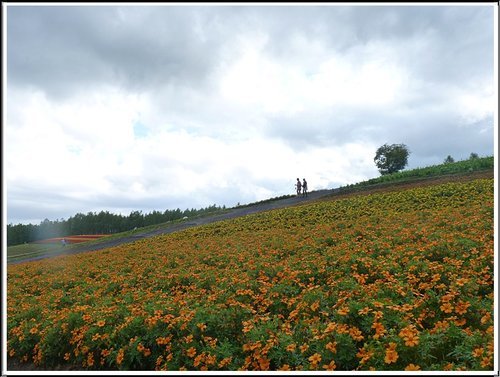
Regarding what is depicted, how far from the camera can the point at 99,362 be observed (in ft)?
15.0

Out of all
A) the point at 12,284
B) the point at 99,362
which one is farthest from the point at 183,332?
the point at 12,284

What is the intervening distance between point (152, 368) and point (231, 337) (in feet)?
3.16

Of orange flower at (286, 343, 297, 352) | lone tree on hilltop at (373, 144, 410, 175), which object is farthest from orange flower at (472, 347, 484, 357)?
lone tree on hilltop at (373, 144, 410, 175)

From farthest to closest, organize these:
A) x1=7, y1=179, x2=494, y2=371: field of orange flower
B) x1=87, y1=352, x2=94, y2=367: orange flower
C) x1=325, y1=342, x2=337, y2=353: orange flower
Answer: x1=87, y1=352, x2=94, y2=367: orange flower
x1=7, y1=179, x2=494, y2=371: field of orange flower
x1=325, y1=342, x2=337, y2=353: orange flower

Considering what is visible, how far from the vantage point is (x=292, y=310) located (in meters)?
4.99

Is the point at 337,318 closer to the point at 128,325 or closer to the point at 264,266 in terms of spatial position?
the point at 128,325

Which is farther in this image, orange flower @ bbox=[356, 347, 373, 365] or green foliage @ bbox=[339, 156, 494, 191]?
green foliage @ bbox=[339, 156, 494, 191]

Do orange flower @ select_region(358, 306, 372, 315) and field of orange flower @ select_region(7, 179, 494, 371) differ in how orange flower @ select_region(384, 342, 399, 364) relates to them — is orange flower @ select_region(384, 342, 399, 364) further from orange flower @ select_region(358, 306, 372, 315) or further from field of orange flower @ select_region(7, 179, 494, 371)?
orange flower @ select_region(358, 306, 372, 315)

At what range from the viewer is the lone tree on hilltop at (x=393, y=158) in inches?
1500

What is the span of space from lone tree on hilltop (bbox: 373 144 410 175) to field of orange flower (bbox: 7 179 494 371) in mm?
31149

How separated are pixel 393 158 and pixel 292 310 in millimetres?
36546

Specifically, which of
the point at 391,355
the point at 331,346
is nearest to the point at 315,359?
the point at 331,346

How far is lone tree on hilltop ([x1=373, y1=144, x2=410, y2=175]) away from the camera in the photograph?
3809 centimetres

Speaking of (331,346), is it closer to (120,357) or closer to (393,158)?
(120,357)
